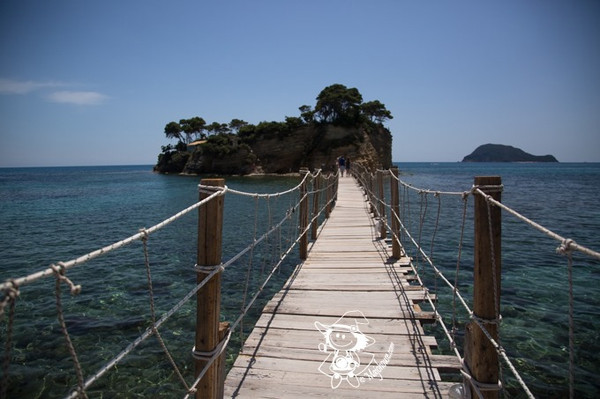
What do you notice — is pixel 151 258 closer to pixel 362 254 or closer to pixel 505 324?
pixel 362 254

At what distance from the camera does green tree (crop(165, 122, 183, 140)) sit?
7256 cm

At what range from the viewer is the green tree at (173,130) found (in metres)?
72.6

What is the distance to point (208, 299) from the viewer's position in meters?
2.34

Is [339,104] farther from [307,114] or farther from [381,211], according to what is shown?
[381,211]

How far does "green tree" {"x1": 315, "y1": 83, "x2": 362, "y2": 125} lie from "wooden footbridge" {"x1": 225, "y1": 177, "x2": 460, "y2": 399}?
2023 inches

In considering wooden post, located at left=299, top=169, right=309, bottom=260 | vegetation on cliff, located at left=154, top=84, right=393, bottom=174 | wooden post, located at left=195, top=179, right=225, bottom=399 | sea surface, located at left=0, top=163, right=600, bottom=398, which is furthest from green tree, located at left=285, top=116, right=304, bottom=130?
wooden post, located at left=195, top=179, right=225, bottom=399

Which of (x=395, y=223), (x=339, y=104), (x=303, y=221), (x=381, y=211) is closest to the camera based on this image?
(x=395, y=223)

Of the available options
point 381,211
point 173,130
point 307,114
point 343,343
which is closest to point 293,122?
point 307,114

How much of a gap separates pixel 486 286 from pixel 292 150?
55.5 metres

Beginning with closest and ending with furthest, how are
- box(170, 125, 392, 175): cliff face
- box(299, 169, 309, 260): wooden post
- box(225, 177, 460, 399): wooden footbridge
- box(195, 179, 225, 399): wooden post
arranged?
box(195, 179, 225, 399): wooden post < box(225, 177, 460, 399): wooden footbridge < box(299, 169, 309, 260): wooden post < box(170, 125, 392, 175): cliff face

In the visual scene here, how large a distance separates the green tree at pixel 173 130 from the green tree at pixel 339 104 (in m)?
33.0

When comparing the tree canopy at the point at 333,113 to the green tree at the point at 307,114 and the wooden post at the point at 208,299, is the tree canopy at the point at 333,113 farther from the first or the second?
the wooden post at the point at 208,299

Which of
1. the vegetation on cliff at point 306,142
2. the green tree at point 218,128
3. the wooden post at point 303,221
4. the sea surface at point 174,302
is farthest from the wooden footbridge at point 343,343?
the green tree at point 218,128

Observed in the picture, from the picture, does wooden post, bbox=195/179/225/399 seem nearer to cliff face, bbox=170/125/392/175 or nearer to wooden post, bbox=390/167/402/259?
wooden post, bbox=390/167/402/259
